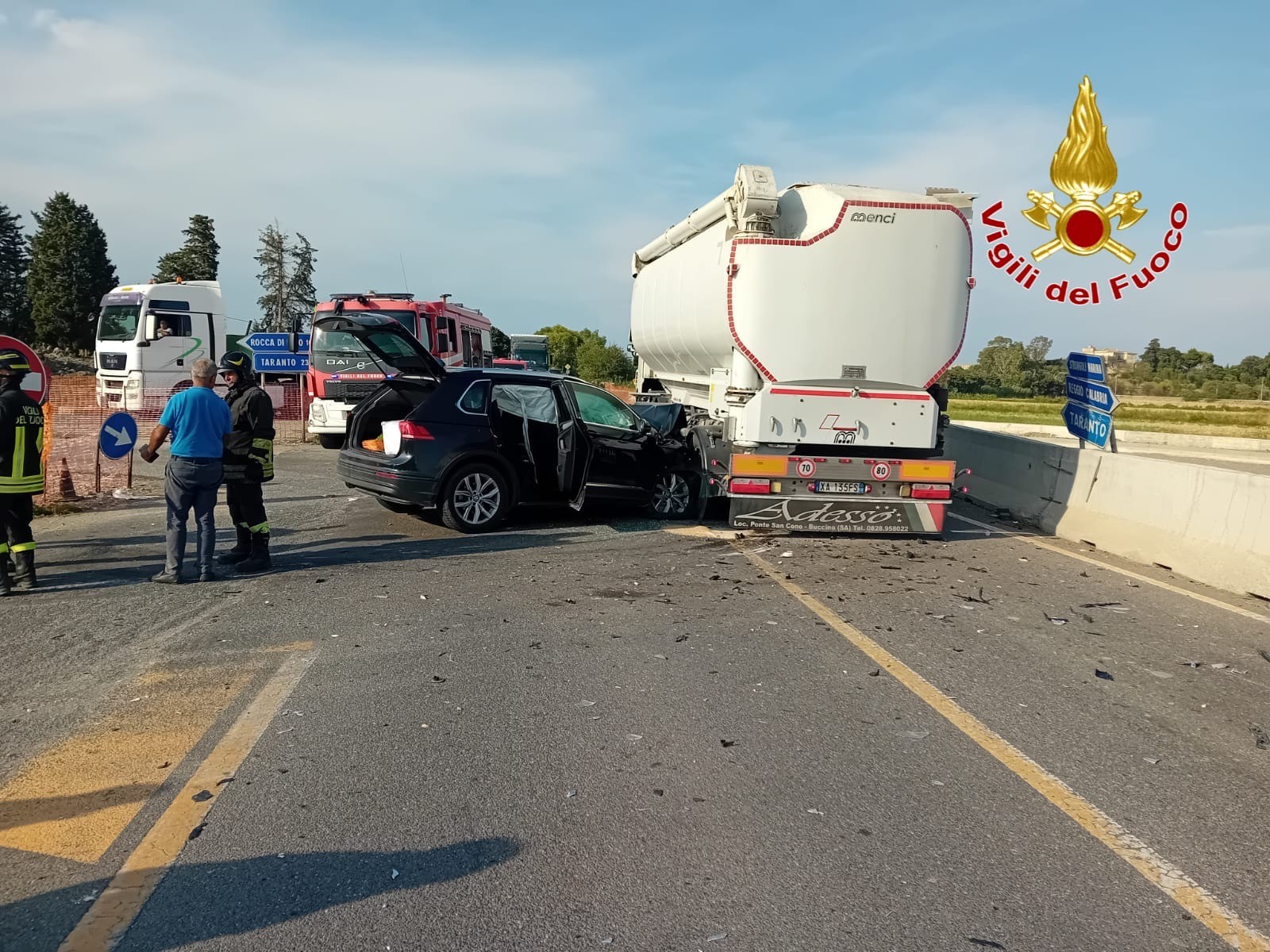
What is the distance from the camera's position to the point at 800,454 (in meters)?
10.2

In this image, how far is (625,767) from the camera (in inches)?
167

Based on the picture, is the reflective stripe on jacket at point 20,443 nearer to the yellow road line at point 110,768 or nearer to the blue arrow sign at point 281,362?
the yellow road line at point 110,768

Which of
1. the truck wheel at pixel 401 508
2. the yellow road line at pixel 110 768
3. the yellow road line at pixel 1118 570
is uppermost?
the truck wheel at pixel 401 508

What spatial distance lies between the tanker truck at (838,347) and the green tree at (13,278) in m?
61.5

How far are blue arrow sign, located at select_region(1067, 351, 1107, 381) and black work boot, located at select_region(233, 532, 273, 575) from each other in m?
10.4

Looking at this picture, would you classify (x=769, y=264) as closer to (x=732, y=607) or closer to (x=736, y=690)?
(x=732, y=607)

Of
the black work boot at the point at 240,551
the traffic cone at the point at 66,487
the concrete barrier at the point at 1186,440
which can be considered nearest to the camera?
Answer: the black work boot at the point at 240,551

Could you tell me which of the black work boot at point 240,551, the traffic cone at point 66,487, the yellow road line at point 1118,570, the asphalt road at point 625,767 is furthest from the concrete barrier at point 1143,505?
the traffic cone at point 66,487

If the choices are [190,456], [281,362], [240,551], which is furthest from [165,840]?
[281,362]

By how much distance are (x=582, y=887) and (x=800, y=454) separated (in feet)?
24.1

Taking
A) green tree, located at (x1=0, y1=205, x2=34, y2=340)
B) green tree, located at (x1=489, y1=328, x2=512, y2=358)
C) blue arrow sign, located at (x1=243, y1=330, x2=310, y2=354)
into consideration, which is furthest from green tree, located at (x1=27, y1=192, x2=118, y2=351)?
blue arrow sign, located at (x1=243, y1=330, x2=310, y2=354)

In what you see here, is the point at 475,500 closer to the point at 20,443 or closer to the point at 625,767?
the point at 20,443

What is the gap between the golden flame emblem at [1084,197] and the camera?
14609 mm

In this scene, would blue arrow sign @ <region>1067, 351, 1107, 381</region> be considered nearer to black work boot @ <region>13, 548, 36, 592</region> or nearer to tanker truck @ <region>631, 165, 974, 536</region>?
tanker truck @ <region>631, 165, 974, 536</region>
